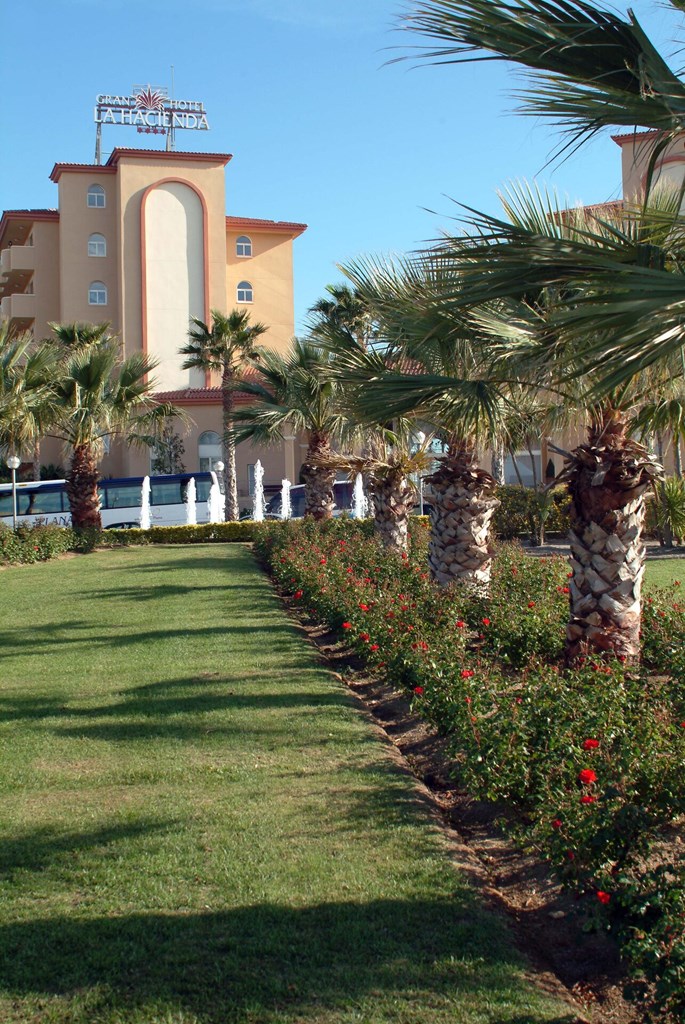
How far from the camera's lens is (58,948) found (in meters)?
4.24

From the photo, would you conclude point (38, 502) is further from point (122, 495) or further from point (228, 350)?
point (228, 350)

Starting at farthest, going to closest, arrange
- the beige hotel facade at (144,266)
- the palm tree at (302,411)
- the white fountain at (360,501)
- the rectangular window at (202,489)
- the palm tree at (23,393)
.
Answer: the beige hotel facade at (144,266) < the rectangular window at (202,489) < the white fountain at (360,501) < the palm tree at (23,393) < the palm tree at (302,411)

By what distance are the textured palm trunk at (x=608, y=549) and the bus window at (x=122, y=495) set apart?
30628 millimetres

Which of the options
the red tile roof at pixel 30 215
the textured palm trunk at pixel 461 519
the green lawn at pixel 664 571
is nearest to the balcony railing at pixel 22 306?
the red tile roof at pixel 30 215

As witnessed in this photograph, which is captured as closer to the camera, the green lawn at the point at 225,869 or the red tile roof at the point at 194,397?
the green lawn at the point at 225,869

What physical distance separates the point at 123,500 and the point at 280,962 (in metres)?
34.0

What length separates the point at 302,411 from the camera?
21.5 meters

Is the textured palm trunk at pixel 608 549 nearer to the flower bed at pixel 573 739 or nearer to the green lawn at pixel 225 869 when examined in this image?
the flower bed at pixel 573 739

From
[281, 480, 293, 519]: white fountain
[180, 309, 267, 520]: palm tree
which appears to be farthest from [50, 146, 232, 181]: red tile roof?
[281, 480, 293, 519]: white fountain

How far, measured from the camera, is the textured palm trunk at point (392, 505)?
53.1 ft

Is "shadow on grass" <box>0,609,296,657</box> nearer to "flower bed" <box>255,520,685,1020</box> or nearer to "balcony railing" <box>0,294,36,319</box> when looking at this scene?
"flower bed" <box>255,520,685,1020</box>

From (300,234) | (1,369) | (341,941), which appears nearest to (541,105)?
(341,941)

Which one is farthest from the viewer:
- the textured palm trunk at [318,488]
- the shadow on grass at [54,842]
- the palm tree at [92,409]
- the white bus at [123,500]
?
the white bus at [123,500]

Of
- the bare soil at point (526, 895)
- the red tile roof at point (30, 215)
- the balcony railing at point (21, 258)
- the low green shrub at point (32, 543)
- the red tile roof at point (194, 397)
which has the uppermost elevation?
the red tile roof at point (30, 215)
